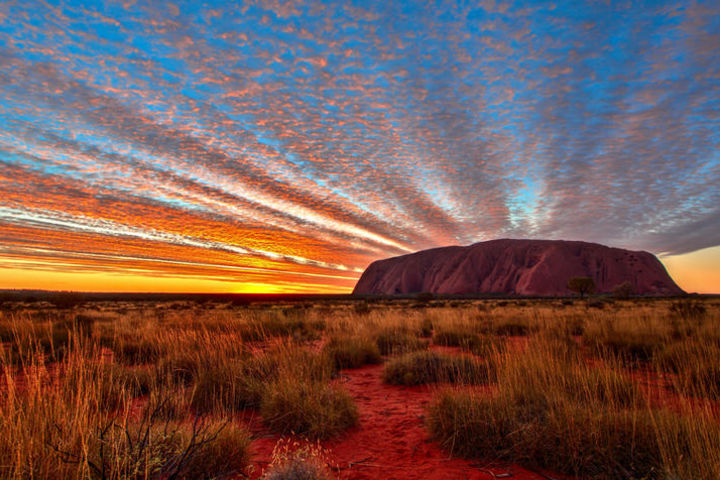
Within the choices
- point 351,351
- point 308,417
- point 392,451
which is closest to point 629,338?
point 351,351

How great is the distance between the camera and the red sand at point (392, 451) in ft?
11.0

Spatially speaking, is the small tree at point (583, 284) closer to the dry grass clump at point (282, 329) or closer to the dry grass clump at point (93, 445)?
the dry grass clump at point (282, 329)

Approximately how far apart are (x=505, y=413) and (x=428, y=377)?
2824mm

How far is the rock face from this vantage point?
256ft

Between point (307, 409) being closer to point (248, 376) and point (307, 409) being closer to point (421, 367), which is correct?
point (248, 376)

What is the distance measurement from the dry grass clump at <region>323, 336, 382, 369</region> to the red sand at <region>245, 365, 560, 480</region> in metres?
2.51

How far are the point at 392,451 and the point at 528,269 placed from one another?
8833 centimetres

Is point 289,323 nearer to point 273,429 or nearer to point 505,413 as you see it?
point 273,429

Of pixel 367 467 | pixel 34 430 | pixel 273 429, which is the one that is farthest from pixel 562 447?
pixel 34 430

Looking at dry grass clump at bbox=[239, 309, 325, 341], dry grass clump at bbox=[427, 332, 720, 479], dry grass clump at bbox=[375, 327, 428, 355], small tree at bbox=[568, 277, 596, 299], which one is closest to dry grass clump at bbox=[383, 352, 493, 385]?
dry grass clump at bbox=[375, 327, 428, 355]

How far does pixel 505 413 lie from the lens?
3.79 meters

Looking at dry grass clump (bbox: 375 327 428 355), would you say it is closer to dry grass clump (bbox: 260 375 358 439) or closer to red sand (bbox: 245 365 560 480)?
red sand (bbox: 245 365 560 480)

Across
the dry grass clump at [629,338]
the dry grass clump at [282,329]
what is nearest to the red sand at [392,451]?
the dry grass clump at [629,338]

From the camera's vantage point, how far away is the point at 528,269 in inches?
3280
